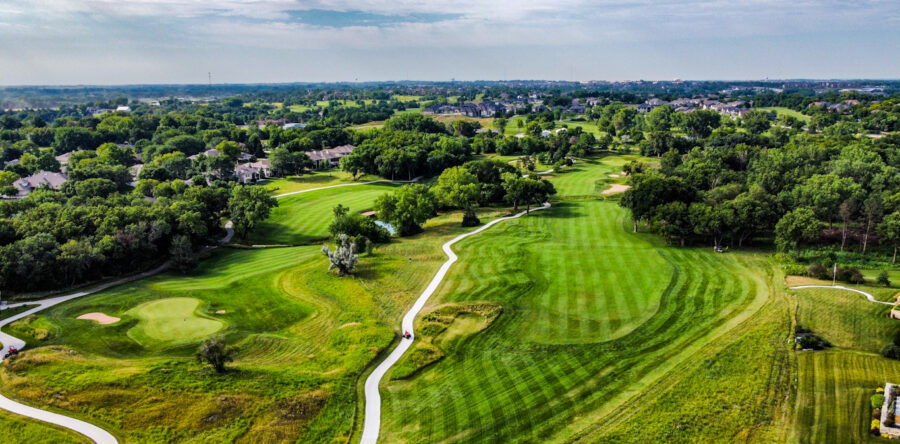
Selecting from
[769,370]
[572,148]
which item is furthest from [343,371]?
[572,148]

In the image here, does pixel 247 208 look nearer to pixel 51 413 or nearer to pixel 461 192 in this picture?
pixel 461 192

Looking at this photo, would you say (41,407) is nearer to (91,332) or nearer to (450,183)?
(91,332)

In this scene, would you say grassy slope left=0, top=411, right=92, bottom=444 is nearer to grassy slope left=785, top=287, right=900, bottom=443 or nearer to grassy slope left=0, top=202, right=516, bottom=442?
grassy slope left=0, top=202, right=516, bottom=442

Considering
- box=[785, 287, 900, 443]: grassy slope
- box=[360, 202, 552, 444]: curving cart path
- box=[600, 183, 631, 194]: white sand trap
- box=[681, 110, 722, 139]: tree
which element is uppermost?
box=[681, 110, 722, 139]: tree

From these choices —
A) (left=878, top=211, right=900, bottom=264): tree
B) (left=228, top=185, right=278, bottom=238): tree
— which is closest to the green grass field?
(left=878, top=211, right=900, bottom=264): tree

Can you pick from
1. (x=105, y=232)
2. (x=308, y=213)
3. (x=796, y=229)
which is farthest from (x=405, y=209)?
(x=796, y=229)

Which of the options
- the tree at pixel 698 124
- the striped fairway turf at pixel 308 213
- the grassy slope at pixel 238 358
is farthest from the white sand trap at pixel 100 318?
the tree at pixel 698 124

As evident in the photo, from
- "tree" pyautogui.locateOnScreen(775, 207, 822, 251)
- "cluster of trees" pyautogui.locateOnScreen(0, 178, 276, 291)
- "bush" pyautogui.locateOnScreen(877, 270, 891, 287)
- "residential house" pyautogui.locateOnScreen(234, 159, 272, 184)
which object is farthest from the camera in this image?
"residential house" pyautogui.locateOnScreen(234, 159, 272, 184)

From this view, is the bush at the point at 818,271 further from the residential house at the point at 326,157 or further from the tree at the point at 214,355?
the residential house at the point at 326,157
